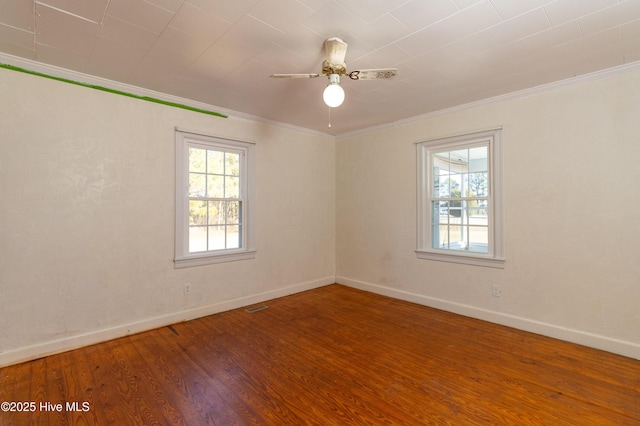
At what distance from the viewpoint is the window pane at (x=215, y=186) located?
381cm

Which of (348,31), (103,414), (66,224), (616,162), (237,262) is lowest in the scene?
(103,414)

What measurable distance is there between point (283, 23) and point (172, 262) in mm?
2742

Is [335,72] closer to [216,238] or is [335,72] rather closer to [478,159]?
[478,159]

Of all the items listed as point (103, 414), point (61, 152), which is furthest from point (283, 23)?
point (103, 414)

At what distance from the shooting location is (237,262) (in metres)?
4.02

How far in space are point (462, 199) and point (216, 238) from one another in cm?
321

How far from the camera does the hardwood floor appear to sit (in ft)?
6.26

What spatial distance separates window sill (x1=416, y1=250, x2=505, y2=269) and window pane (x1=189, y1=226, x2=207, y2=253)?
2.86 meters

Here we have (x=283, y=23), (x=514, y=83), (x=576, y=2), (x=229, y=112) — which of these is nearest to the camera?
(x=576, y=2)

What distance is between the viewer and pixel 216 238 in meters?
3.91

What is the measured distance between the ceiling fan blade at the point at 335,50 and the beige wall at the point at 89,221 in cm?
204

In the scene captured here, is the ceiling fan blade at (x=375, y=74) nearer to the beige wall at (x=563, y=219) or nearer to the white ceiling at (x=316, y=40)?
the white ceiling at (x=316, y=40)

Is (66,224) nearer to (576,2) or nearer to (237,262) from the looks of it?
(237,262)

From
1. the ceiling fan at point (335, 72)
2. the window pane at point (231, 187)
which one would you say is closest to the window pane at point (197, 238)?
the window pane at point (231, 187)
